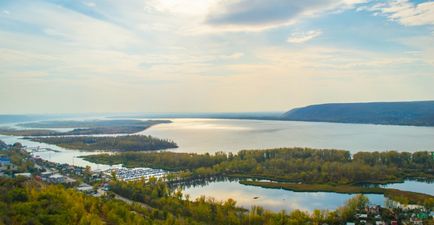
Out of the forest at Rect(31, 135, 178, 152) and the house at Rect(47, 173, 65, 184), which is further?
the forest at Rect(31, 135, 178, 152)

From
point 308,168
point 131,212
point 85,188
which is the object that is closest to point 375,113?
point 308,168

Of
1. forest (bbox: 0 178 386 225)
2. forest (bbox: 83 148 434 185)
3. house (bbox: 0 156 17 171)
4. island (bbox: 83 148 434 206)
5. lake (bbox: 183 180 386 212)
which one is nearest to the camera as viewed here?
forest (bbox: 0 178 386 225)

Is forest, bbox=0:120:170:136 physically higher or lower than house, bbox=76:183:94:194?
higher

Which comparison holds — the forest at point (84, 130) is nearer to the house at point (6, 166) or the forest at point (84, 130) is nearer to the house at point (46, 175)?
the house at point (6, 166)

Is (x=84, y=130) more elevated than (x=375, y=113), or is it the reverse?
(x=375, y=113)

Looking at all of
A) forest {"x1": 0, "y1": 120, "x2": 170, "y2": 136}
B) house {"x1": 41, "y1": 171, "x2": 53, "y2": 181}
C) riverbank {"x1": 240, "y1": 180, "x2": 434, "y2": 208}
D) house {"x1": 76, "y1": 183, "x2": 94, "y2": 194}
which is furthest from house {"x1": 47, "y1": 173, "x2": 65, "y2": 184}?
forest {"x1": 0, "y1": 120, "x2": 170, "y2": 136}

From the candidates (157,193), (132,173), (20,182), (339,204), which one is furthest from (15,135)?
(339,204)

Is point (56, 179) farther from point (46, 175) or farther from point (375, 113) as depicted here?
point (375, 113)

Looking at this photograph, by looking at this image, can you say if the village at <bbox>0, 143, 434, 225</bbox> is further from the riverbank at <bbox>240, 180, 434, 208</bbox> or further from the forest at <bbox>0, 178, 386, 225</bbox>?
the riverbank at <bbox>240, 180, 434, 208</bbox>
